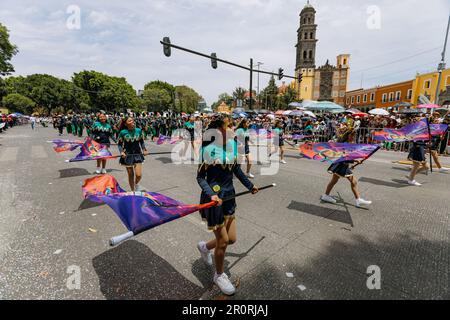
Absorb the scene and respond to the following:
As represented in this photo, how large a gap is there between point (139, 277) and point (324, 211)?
3.84 m

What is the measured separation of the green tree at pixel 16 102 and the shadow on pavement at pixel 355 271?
77.9 meters

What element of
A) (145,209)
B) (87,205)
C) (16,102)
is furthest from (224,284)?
(16,102)

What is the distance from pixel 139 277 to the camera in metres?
2.99

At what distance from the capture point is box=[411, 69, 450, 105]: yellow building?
39969 mm

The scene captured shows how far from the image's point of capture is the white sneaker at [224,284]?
2686 millimetres

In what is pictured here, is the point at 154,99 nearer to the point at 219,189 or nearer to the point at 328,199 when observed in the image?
the point at 328,199

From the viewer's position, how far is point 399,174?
27.3ft

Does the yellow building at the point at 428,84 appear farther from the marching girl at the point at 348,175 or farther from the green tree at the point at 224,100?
the green tree at the point at 224,100

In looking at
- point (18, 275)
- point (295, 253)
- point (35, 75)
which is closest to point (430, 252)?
point (295, 253)

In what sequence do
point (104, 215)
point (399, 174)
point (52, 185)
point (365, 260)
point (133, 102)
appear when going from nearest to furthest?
point (365, 260)
point (104, 215)
point (52, 185)
point (399, 174)
point (133, 102)

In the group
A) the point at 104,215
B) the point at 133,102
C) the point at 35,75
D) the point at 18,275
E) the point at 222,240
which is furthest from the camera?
the point at 133,102

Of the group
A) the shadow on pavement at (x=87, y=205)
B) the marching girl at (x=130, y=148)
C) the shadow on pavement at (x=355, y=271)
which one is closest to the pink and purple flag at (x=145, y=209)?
the shadow on pavement at (x=355, y=271)
